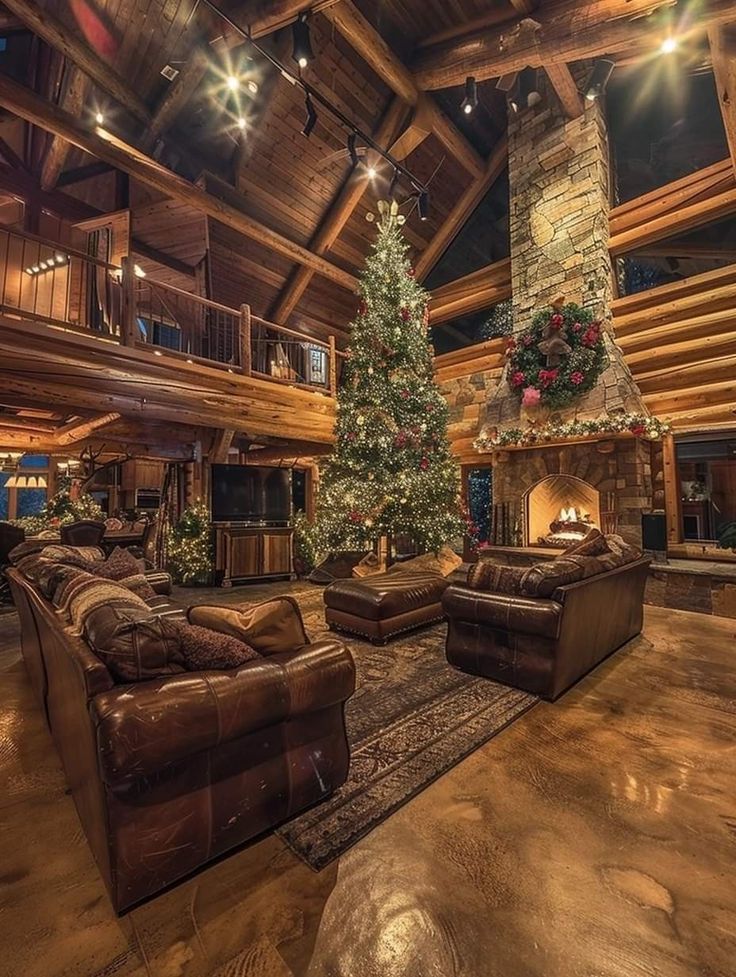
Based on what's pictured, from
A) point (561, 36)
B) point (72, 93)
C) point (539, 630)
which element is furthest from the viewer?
point (72, 93)

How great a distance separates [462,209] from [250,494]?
22.8 ft

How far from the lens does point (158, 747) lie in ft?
4.12

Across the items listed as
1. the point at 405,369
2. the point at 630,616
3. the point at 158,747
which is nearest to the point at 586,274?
the point at 405,369

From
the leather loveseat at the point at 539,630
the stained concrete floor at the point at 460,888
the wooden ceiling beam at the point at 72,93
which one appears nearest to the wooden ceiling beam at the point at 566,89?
the wooden ceiling beam at the point at 72,93

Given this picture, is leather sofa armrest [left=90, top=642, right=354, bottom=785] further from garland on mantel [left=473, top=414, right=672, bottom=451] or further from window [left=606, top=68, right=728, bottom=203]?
window [left=606, top=68, right=728, bottom=203]

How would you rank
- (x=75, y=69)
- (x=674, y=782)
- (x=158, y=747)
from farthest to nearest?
1. (x=75, y=69)
2. (x=674, y=782)
3. (x=158, y=747)

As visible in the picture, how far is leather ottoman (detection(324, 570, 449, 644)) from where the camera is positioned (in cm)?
370

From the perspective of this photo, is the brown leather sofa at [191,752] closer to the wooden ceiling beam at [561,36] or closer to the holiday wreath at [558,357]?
the holiday wreath at [558,357]

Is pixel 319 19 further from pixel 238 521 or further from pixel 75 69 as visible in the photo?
pixel 238 521

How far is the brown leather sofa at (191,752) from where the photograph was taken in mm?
1253

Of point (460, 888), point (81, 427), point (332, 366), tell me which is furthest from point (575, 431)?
point (81, 427)

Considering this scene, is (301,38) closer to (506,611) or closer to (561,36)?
(561,36)

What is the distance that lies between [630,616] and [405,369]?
15.1ft

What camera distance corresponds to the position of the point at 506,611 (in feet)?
9.00
